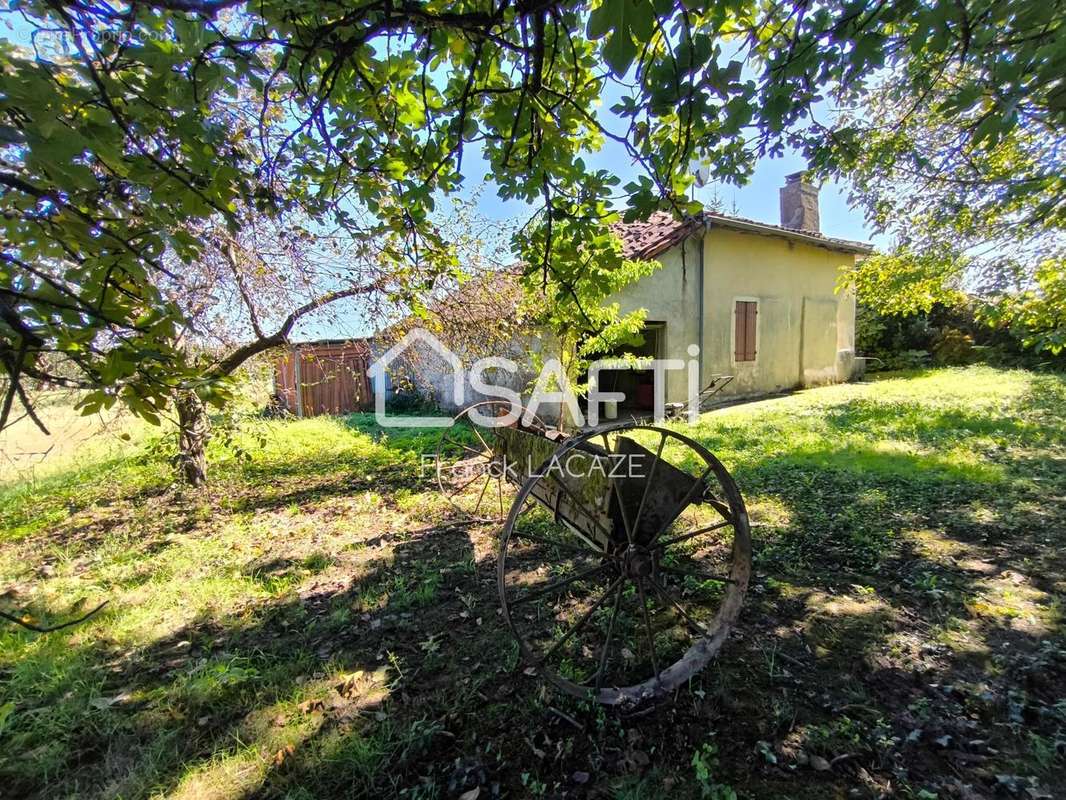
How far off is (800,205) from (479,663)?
15.0m

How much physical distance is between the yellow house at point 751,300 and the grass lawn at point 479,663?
18.3ft

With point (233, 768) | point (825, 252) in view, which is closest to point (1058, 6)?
point (233, 768)

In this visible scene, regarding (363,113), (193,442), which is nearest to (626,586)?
(363,113)

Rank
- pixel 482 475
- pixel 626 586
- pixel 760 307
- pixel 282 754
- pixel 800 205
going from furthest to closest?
pixel 800 205 < pixel 760 307 < pixel 482 475 < pixel 626 586 < pixel 282 754

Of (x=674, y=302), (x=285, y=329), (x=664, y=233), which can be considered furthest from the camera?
(x=674, y=302)

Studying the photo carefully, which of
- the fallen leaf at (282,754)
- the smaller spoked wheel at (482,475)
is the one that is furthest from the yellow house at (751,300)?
the fallen leaf at (282,754)

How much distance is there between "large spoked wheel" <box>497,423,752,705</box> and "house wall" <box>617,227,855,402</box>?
6776 millimetres

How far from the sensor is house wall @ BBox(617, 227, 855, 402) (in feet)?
32.3

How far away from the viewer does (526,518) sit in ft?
14.9

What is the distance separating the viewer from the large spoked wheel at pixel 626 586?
6.97 ft

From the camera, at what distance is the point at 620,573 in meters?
2.30

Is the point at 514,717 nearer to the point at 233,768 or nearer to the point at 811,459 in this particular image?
the point at 233,768

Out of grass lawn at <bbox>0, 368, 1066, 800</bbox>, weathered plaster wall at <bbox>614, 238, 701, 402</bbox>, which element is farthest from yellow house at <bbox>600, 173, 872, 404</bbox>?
grass lawn at <bbox>0, 368, 1066, 800</bbox>

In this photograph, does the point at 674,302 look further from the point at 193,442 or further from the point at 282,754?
the point at 282,754
